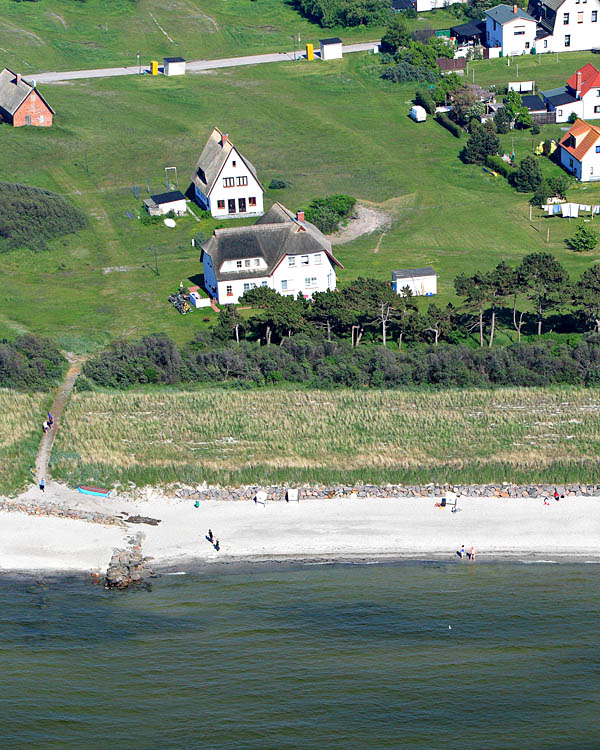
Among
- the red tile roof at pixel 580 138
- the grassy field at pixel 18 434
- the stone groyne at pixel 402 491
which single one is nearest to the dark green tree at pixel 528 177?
the red tile roof at pixel 580 138

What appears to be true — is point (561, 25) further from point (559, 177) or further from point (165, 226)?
point (165, 226)

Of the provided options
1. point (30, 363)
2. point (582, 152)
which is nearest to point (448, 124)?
point (582, 152)

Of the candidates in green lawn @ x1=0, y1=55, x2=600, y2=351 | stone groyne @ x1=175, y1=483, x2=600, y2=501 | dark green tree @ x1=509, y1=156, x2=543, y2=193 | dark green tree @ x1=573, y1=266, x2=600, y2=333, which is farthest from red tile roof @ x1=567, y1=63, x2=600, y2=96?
stone groyne @ x1=175, y1=483, x2=600, y2=501

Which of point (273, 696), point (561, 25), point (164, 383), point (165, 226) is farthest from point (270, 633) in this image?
point (561, 25)

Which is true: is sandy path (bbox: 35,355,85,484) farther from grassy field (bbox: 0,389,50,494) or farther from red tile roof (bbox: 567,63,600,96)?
red tile roof (bbox: 567,63,600,96)

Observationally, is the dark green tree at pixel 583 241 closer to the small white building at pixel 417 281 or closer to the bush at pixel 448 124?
the small white building at pixel 417 281

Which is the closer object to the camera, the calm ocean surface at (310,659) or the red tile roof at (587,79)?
the calm ocean surface at (310,659)

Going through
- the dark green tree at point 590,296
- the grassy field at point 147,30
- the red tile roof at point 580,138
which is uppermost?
the grassy field at point 147,30
